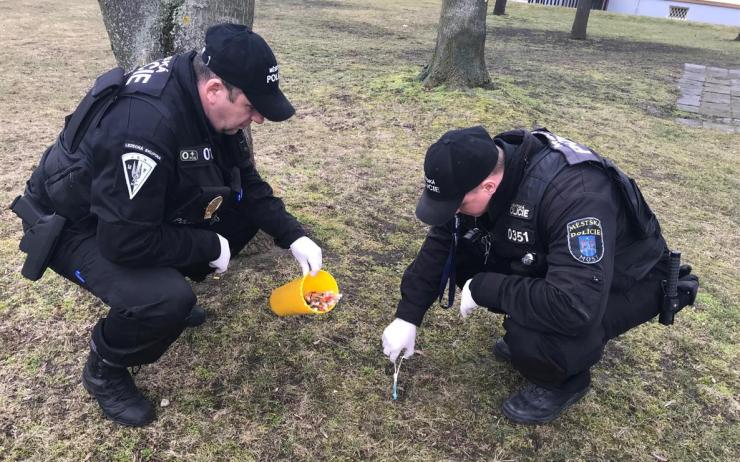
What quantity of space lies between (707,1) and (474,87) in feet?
55.8

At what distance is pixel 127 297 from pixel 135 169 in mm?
474

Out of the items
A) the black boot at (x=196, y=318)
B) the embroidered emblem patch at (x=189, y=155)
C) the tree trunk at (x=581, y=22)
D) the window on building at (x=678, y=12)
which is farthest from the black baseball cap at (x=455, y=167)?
the window on building at (x=678, y=12)

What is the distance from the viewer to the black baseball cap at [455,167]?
1.89 m

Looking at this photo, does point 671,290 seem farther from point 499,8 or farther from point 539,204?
point 499,8

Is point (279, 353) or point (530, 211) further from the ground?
point (530, 211)

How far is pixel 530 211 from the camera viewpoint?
6.68 feet

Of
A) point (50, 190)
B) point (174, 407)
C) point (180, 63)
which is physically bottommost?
point (174, 407)

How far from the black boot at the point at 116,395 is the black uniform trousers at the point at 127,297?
0.33 ft

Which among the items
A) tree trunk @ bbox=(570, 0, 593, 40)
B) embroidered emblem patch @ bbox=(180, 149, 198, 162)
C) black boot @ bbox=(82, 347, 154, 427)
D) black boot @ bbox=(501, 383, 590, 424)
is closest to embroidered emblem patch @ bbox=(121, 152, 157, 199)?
embroidered emblem patch @ bbox=(180, 149, 198, 162)

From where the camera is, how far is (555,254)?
1.96 m

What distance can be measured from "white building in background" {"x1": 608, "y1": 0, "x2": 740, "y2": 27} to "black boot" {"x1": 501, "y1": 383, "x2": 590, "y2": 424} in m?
20.7

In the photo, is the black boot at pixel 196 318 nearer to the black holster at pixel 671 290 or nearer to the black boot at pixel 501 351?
the black boot at pixel 501 351

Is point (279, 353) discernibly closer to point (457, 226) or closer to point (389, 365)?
point (389, 365)

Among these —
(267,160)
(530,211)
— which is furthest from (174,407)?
Result: (267,160)
